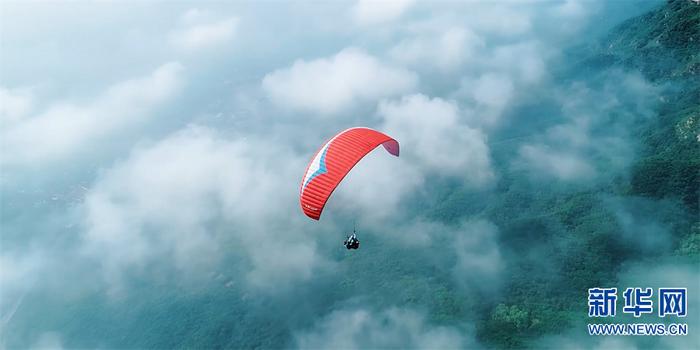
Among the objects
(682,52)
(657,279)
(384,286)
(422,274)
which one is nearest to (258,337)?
(384,286)

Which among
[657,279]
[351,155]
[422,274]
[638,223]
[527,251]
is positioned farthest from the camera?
[422,274]

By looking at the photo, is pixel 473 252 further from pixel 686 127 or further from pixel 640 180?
pixel 686 127

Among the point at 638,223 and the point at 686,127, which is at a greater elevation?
the point at 686,127

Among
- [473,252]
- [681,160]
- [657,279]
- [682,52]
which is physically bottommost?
[657,279]

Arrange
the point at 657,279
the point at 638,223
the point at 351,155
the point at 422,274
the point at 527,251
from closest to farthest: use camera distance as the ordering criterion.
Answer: the point at 351,155, the point at 657,279, the point at 638,223, the point at 527,251, the point at 422,274

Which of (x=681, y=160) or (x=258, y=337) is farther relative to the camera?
(x=258, y=337)
